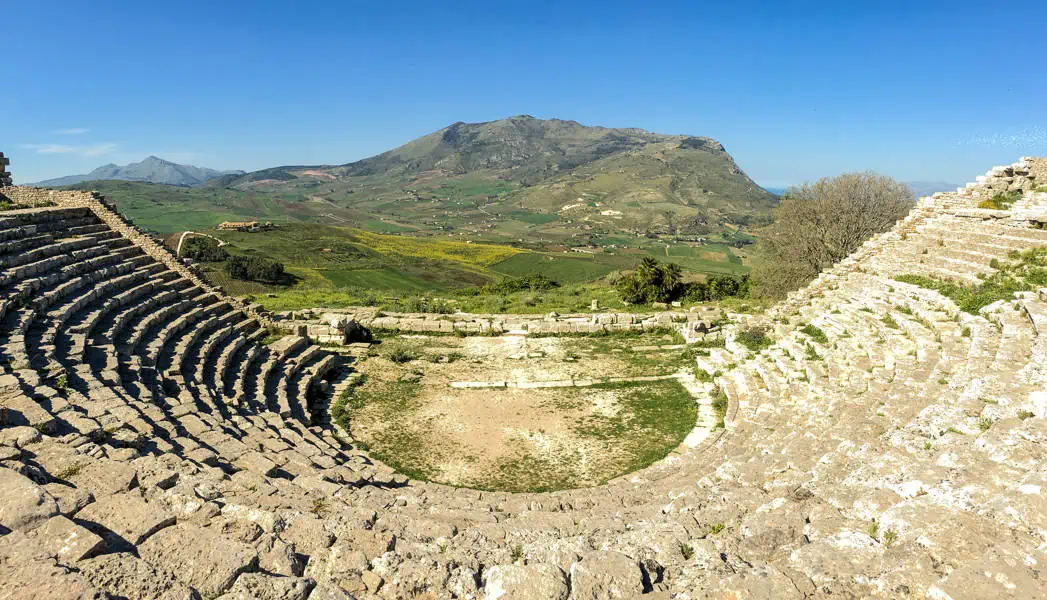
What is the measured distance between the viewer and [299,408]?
14.4 meters

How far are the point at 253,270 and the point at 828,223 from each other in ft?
145

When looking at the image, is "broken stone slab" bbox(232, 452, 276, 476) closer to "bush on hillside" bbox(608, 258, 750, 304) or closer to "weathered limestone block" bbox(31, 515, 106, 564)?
"weathered limestone block" bbox(31, 515, 106, 564)

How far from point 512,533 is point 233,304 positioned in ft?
56.5

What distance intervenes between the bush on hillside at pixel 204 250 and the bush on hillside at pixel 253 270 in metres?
4.26

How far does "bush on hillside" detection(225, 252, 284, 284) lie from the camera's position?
47.1 m

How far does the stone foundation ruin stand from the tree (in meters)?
10.4

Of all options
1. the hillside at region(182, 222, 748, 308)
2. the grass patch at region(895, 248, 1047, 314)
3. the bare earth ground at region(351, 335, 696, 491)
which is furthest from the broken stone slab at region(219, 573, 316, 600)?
the hillside at region(182, 222, 748, 308)

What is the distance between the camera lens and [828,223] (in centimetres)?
2767

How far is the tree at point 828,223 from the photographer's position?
27.1 metres

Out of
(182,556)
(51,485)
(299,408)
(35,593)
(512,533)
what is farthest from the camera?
(299,408)

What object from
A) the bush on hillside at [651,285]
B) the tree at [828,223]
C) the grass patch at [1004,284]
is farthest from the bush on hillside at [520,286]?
the grass patch at [1004,284]

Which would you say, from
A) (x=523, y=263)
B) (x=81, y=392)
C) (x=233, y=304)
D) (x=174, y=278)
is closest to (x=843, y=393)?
(x=81, y=392)

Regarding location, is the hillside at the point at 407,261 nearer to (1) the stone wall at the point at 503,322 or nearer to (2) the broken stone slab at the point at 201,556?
(1) the stone wall at the point at 503,322

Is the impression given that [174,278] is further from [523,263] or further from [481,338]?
[523,263]
